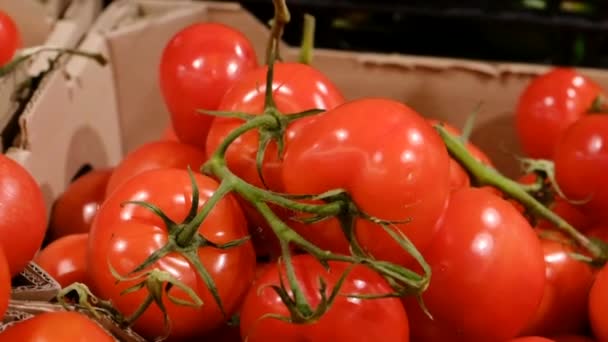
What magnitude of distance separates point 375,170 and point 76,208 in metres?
0.44

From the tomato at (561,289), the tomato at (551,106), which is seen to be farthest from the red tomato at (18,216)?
the tomato at (551,106)

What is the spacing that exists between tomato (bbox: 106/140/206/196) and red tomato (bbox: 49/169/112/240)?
10cm

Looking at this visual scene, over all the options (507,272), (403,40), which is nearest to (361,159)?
(507,272)

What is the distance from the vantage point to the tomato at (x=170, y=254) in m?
0.53

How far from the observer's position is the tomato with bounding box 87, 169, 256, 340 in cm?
53

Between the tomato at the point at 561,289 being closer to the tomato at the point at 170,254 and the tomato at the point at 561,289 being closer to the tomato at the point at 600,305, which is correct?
the tomato at the point at 600,305

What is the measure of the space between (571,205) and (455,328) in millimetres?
270

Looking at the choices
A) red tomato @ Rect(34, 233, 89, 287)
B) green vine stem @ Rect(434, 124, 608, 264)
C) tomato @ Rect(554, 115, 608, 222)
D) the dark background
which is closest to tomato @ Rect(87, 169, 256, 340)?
red tomato @ Rect(34, 233, 89, 287)

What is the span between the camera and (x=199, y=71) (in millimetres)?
720

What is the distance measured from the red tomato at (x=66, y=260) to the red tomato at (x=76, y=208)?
110 millimetres

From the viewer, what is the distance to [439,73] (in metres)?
1.05

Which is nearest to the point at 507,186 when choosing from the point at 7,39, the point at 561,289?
the point at 561,289

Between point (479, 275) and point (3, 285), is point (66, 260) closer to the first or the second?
point (3, 285)

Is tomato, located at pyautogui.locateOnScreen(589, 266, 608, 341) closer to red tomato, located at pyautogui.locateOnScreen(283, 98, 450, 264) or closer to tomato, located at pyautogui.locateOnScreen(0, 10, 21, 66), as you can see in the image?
red tomato, located at pyautogui.locateOnScreen(283, 98, 450, 264)
